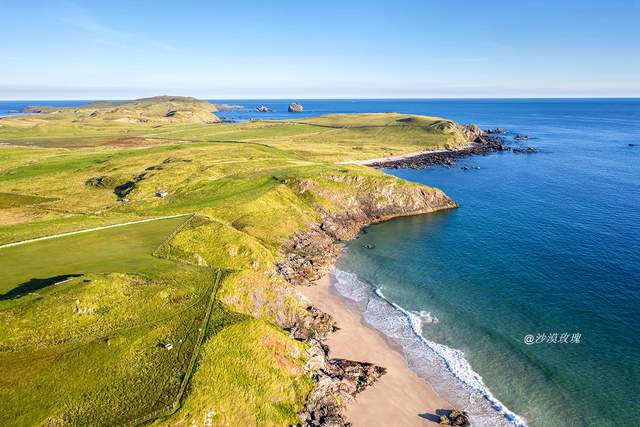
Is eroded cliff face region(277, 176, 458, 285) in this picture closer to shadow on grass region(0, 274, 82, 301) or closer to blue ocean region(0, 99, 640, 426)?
blue ocean region(0, 99, 640, 426)

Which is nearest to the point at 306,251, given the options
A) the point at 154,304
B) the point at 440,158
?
the point at 154,304

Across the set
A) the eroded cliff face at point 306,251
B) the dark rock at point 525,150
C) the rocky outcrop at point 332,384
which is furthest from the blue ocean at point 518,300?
the dark rock at point 525,150

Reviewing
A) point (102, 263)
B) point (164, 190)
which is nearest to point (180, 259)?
point (102, 263)

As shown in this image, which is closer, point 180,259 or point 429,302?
point 180,259

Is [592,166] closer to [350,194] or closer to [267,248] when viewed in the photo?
[350,194]

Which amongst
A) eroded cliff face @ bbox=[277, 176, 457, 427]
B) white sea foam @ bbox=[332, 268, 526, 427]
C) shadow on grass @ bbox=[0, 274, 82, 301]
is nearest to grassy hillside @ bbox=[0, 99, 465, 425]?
shadow on grass @ bbox=[0, 274, 82, 301]

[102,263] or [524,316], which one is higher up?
[102,263]

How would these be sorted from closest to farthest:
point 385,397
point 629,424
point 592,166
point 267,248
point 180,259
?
point 629,424
point 385,397
point 180,259
point 267,248
point 592,166
